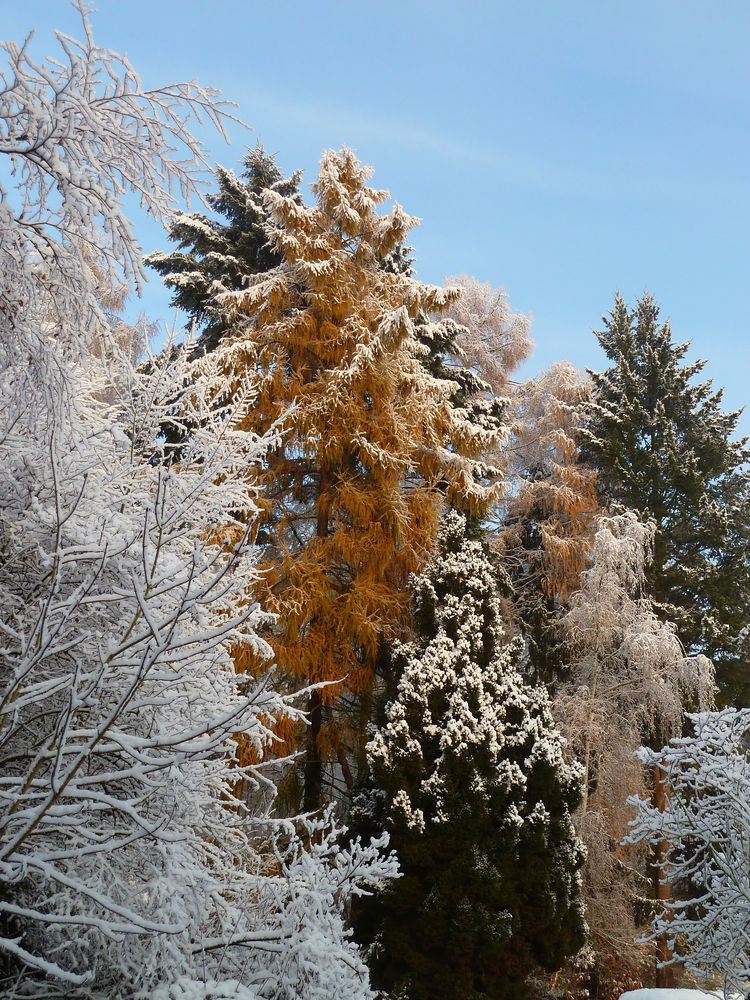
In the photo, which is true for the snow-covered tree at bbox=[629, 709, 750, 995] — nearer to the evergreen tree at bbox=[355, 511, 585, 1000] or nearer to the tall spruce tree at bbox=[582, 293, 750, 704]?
the evergreen tree at bbox=[355, 511, 585, 1000]

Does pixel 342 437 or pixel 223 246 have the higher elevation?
pixel 223 246

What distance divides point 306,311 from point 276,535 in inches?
143

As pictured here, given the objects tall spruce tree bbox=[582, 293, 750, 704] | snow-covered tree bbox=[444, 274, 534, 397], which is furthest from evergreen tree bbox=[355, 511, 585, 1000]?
snow-covered tree bbox=[444, 274, 534, 397]

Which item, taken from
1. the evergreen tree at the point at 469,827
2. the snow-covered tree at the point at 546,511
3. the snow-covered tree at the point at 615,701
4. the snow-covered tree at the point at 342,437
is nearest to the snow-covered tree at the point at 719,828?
the evergreen tree at the point at 469,827

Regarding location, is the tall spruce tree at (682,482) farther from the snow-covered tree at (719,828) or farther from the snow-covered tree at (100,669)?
the snow-covered tree at (100,669)

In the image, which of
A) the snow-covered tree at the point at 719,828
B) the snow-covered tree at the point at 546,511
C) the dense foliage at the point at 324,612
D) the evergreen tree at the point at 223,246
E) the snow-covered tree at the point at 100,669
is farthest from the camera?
the snow-covered tree at the point at 546,511

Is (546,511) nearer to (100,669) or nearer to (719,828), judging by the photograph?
(719,828)

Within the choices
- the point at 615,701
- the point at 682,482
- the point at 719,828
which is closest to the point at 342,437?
the point at 615,701

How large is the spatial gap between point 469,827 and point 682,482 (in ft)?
35.7

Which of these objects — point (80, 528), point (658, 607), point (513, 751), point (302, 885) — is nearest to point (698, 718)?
point (302, 885)

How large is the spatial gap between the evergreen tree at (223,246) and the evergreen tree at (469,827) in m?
7.36

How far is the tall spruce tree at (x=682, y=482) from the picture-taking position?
53.9 feet

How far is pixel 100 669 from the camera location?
108 inches

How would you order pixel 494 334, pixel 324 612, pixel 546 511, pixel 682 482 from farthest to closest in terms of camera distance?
1. pixel 494 334
2. pixel 546 511
3. pixel 682 482
4. pixel 324 612
